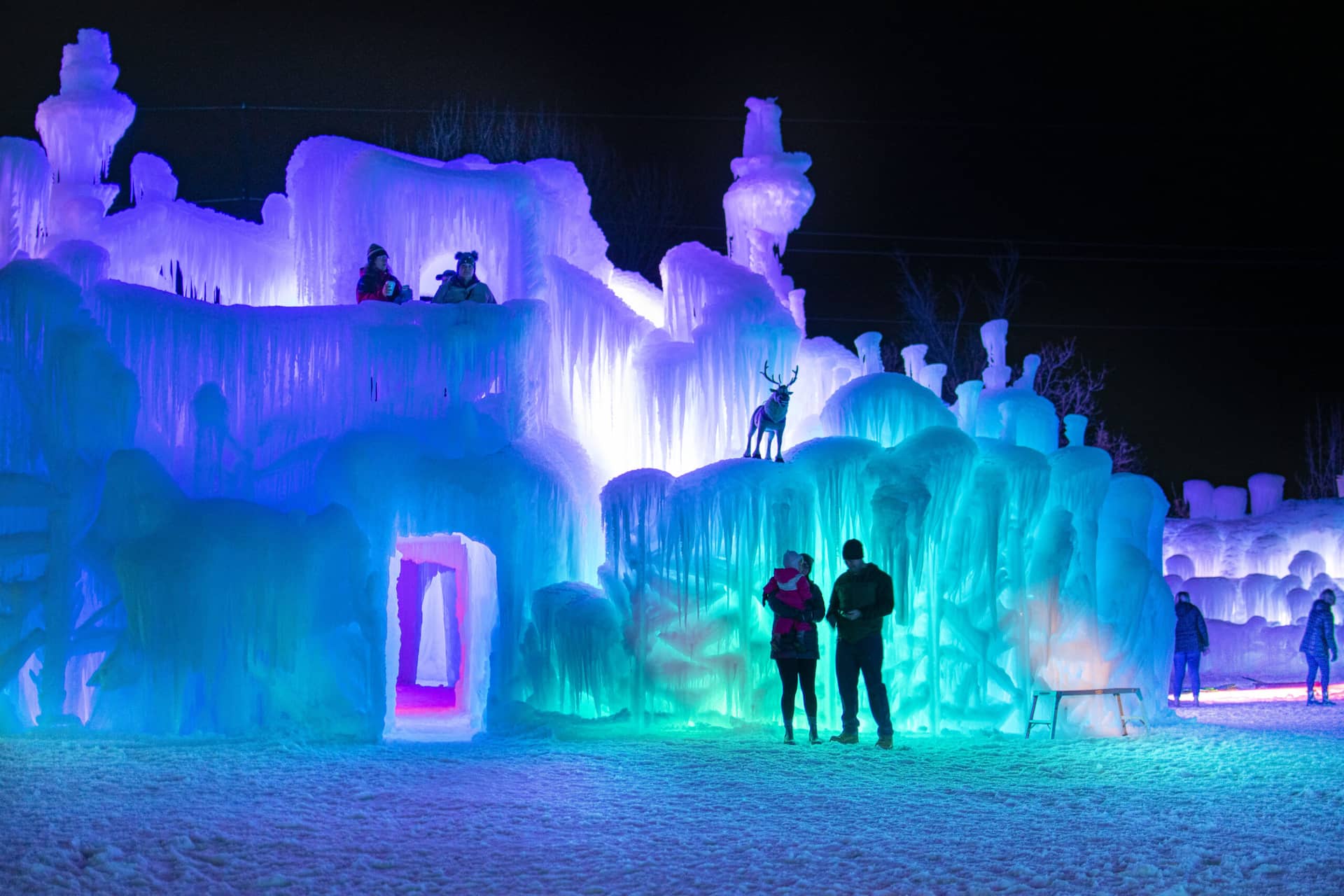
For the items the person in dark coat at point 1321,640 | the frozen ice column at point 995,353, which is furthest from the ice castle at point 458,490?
the person in dark coat at point 1321,640

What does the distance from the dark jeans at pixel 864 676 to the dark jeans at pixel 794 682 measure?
0.25 m

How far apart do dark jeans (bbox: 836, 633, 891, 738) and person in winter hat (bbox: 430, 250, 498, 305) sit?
572 cm

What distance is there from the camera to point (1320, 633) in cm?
1766

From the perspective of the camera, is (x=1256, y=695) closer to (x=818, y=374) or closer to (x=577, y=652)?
(x=818, y=374)

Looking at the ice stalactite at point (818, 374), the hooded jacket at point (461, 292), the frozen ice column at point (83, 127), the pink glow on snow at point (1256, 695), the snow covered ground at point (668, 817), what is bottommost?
the snow covered ground at point (668, 817)

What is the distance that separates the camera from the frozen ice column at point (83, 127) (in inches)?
576

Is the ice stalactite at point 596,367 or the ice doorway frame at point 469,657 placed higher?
the ice stalactite at point 596,367

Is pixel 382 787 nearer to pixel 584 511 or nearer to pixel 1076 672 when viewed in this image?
pixel 584 511

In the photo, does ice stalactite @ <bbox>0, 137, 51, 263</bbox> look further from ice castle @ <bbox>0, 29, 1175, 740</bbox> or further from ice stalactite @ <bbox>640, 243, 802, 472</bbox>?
ice stalactite @ <bbox>640, 243, 802, 472</bbox>

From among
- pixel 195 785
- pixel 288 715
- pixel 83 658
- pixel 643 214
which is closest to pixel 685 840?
pixel 195 785

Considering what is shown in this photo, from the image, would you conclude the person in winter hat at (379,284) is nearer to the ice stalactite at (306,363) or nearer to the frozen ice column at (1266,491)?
the ice stalactite at (306,363)

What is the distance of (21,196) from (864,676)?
10306 mm

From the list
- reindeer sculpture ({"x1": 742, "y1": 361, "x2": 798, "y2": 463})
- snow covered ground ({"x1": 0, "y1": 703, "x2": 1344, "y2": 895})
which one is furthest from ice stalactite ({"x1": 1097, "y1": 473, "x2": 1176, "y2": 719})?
reindeer sculpture ({"x1": 742, "y1": 361, "x2": 798, "y2": 463})

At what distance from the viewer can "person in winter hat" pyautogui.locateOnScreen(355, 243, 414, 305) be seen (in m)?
13.8
